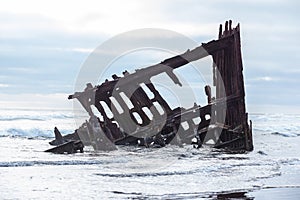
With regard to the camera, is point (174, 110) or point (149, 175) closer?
point (149, 175)

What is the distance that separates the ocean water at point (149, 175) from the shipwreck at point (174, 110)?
52cm

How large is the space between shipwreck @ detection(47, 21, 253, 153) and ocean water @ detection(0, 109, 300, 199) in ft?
1.70

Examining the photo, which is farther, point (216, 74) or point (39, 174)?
point (216, 74)

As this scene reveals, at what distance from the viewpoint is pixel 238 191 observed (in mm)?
9453

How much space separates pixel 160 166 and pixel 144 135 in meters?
4.18

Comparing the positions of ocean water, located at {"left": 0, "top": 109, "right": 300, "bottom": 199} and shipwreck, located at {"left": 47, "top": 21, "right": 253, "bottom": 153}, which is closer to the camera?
ocean water, located at {"left": 0, "top": 109, "right": 300, "bottom": 199}

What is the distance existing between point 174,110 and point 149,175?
5.97m

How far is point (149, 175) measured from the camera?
37.2ft

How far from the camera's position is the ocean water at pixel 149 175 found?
9.06 meters

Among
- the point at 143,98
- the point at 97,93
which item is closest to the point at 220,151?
the point at 143,98

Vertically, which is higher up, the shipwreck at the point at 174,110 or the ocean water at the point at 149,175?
the shipwreck at the point at 174,110

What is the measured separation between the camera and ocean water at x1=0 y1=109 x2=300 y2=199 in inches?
357

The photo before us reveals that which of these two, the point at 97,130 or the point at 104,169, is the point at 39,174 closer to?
the point at 104,169

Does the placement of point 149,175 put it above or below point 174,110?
below
